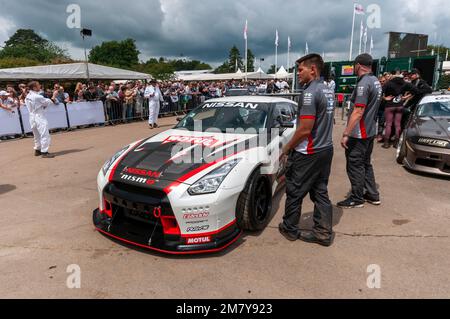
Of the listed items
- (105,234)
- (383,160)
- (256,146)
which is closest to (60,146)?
(105,234)

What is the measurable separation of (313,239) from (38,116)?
6610 mm

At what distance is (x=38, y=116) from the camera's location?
6.91 metres

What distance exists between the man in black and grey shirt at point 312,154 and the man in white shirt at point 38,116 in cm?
609

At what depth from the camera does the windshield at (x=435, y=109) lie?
Result: 20.0ft

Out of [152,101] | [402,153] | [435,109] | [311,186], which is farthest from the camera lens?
[152,101]

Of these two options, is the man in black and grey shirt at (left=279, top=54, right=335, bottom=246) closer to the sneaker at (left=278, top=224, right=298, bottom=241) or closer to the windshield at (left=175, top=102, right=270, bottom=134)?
the sneaker at (left=278, top=224, right=298, bottom=241)

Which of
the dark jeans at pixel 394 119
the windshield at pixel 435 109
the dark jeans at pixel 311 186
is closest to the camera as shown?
the dark jeans at pixel 311 186

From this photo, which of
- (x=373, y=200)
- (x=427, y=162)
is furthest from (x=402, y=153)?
(x=373, y=200)

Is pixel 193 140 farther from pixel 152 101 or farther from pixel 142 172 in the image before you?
pixel 152 101

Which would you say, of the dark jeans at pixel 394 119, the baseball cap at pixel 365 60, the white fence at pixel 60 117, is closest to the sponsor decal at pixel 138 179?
the baseball cap at pixel 365 60

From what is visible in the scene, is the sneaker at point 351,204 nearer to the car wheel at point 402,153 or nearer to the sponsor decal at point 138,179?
the car wheel at point 402,153

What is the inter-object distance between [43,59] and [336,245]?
2311 inches

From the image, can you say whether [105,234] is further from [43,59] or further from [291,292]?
[43,59]

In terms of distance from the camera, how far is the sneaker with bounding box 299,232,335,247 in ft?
10.3
